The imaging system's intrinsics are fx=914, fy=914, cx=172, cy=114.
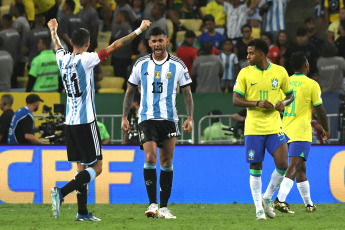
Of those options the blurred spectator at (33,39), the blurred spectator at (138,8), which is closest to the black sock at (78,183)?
the blurred spectator at (33,39)

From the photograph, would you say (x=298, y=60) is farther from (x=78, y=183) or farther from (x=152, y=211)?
(x=78, y=183)

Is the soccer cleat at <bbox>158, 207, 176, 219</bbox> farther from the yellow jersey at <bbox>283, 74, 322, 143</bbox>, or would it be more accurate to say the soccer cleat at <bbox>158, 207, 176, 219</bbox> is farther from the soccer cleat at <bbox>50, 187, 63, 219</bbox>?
the yellow jersey at <bbox>283, 74, 322, 143</bbox>

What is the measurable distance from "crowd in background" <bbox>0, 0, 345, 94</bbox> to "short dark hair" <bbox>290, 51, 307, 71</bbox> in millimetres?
7131

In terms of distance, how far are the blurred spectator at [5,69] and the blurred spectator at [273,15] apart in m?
6.78

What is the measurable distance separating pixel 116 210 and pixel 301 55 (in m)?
3.65

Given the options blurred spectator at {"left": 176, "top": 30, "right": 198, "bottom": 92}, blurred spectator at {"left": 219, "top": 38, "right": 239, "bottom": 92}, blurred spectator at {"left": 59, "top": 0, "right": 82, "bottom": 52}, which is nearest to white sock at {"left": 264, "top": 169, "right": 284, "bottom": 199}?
blurred spectator at {"left": 219, "top": 38, "right": 239, "bottom": 92}

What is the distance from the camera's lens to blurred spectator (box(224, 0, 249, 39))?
2345 cm

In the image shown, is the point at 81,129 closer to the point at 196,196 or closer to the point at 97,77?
the point at 196,196

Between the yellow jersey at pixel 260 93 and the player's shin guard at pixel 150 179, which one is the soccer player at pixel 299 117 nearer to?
the yellow jersey at pixel 260 93

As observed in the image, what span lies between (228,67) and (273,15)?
107 inches

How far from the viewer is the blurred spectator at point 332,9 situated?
24.0 meters

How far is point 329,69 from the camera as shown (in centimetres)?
2042

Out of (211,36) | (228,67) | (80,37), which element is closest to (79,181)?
(80,37)

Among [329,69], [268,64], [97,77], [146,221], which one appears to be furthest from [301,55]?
[97,77]
